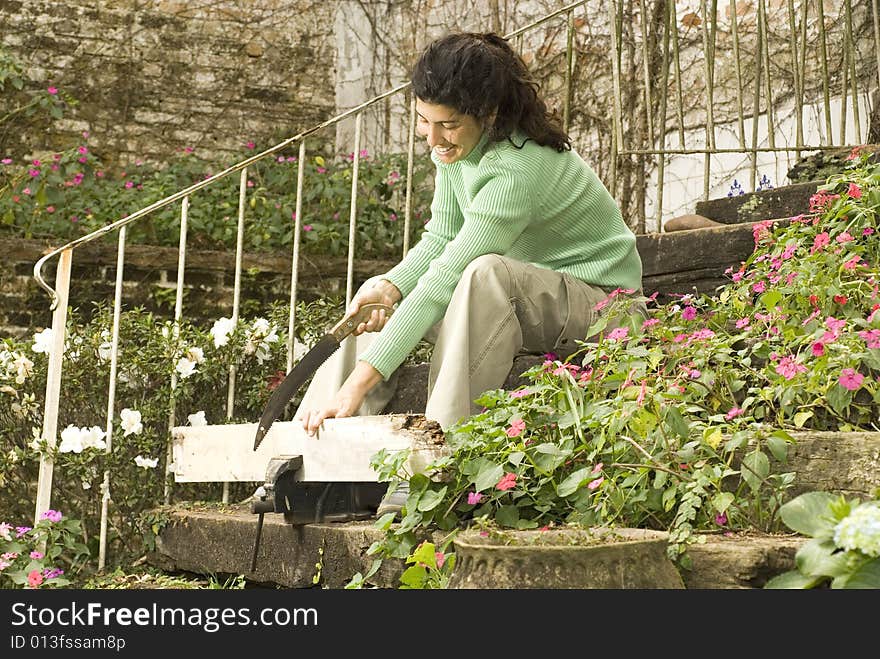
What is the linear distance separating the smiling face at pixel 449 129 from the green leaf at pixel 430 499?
0.87m

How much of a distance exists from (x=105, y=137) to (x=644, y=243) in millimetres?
4017

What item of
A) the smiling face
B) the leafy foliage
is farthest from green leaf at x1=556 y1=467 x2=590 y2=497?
the smiling face

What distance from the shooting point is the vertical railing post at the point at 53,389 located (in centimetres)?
299

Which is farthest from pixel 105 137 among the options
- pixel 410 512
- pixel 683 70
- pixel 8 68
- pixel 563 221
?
pixel 410 512

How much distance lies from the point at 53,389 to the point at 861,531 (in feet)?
7.70

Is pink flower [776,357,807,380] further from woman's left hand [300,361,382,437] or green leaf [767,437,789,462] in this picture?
woman's left hand [300,361,382,437]

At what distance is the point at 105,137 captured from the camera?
20.9ft

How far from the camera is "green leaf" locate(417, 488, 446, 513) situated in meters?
1.81

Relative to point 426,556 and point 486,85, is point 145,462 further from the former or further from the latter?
point 426,556

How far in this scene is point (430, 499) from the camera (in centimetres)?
183

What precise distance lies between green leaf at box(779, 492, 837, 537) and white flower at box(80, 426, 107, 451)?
2192mm

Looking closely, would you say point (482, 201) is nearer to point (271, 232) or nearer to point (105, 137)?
point (271, 232)

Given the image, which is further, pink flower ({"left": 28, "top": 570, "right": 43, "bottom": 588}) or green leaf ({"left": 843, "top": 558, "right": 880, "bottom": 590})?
pink flower ({"left": 28, "top": 570, "right": 43, "bottom": 588})

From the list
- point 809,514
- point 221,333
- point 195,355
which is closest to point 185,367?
point 195,355
